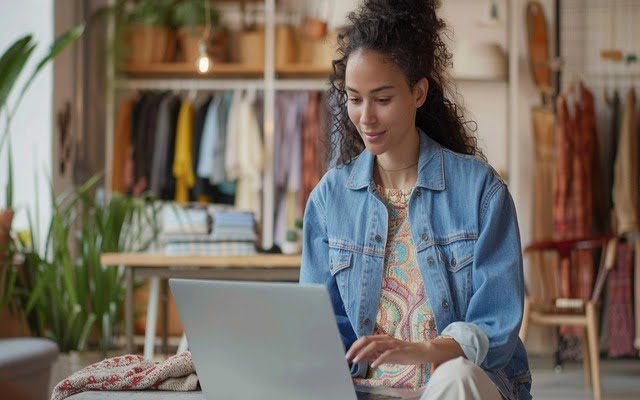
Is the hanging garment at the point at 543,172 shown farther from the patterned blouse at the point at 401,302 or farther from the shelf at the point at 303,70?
Answer: the patterned blouse at the point at 401,302

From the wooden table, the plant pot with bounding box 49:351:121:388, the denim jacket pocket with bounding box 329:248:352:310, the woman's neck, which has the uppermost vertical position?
the woman's neck

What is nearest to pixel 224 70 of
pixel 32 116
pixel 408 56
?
pixel 32 116

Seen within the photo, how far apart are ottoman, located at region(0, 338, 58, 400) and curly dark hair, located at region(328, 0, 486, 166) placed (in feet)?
5.45

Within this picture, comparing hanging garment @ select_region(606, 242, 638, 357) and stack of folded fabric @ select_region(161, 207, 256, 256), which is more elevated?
stack of folded fabric @ select_region(161, 207, 256, 256)

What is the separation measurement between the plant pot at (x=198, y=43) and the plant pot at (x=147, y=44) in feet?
0.41

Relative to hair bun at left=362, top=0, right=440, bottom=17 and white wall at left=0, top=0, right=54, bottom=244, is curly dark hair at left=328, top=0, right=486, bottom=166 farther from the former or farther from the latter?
white wall at left=0, top=0, right=54, bottom=244

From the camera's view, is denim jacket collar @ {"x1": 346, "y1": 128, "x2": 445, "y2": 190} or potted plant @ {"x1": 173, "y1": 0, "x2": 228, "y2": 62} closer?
denim jacket collar @ {"x1": 346, "y1": 128, "x2": 445, "y2": 190}

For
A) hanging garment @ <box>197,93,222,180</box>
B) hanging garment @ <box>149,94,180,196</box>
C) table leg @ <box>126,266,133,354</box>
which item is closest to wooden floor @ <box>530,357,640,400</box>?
table leg @ <box>126,266,133,354</box>

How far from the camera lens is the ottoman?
3396 mm

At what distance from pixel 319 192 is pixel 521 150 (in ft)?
16.9

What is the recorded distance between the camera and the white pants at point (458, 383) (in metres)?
1.49

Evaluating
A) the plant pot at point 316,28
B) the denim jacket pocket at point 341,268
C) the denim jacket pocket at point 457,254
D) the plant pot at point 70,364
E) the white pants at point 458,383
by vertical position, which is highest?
the plant pot at point 316,28

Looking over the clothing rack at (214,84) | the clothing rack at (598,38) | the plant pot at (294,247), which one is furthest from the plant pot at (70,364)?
the clothing rack at (598,38)

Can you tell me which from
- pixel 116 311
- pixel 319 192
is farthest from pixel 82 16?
pixel 319 192
